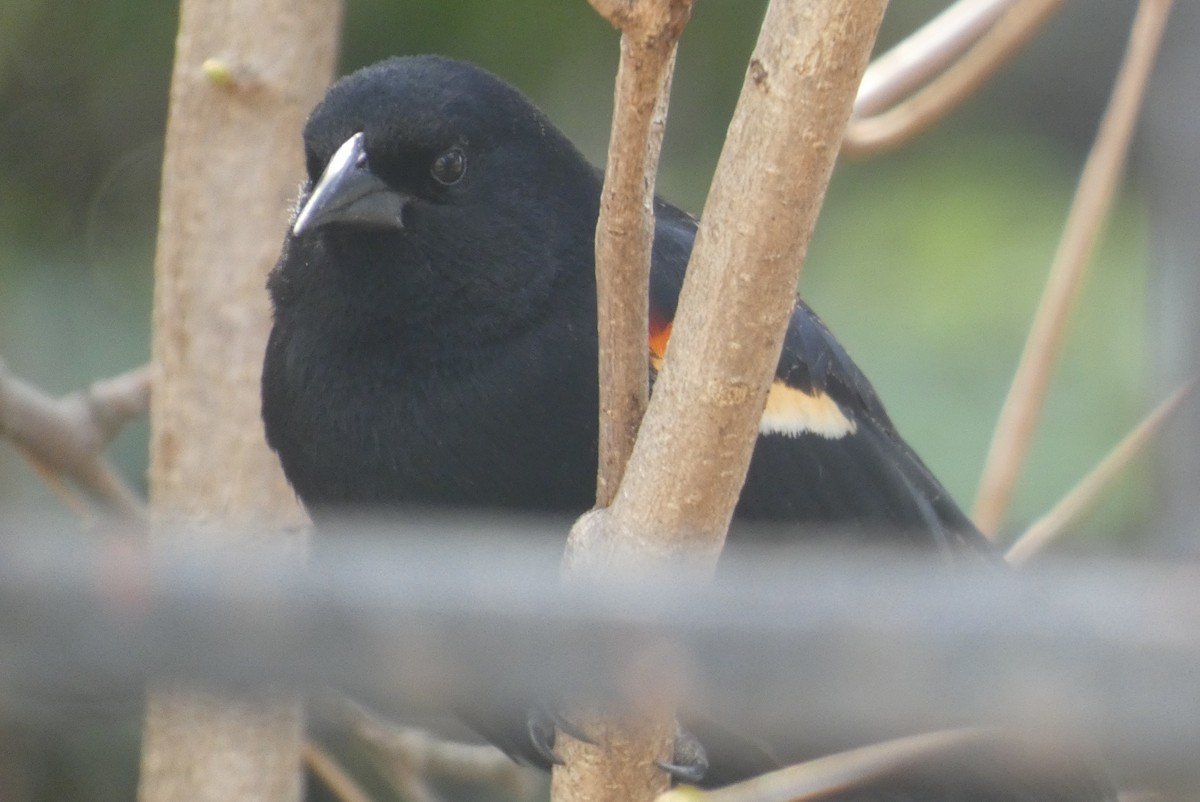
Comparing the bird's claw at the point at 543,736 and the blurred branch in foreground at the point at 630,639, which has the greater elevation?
the bird's claw at the point at 543,736

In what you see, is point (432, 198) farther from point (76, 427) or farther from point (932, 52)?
point (932, 52)

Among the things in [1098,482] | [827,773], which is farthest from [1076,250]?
[827,773]

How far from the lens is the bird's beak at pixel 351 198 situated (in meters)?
1.40

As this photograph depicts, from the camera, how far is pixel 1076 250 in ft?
5.66

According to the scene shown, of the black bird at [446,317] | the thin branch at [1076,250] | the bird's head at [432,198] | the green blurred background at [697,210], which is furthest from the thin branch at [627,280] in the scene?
the green blurred background at [697,210]

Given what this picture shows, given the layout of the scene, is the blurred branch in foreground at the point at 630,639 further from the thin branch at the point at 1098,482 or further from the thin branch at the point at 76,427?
the thin branch at the point at 76,427

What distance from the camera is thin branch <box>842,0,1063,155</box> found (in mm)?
1821

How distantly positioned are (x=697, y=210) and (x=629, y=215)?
213cm

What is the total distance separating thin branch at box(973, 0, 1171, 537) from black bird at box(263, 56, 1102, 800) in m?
0.30

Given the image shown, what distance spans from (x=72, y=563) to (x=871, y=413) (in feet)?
4.46

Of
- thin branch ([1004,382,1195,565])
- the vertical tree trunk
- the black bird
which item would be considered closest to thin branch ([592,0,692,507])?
the black bird

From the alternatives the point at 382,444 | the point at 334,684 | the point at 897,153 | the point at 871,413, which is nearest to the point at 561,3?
the point at 897,153

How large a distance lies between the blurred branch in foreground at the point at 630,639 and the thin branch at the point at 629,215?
1.45 feet

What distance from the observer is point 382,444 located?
1.45 meters
